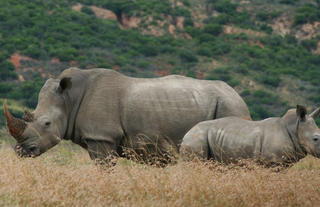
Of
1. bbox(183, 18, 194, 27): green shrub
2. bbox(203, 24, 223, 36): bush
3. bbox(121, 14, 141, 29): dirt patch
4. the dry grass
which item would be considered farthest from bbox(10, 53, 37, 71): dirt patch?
the dry grass

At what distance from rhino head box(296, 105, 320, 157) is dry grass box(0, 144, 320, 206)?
0.67 m

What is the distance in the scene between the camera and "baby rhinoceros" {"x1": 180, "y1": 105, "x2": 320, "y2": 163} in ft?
24.9

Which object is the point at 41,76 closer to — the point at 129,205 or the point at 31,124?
the point at 31,124

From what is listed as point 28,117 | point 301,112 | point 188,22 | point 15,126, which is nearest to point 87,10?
point 188,22

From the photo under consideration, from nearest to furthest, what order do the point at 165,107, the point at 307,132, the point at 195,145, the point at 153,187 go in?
1. the point at 153,187
2. the point at 307,132
3. the point at 195,145
4. the point at 165,107

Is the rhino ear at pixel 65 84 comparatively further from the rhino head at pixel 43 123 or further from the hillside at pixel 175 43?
the hillside at pixel 175 43

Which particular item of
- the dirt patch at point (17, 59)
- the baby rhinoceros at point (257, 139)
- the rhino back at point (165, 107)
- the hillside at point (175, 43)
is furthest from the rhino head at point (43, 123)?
the dirt patch at point (17, 59)

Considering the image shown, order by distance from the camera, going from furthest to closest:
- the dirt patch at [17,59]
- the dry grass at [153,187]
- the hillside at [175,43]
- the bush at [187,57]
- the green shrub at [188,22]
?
the green shrub at [188,22], the bush at [187,57], the hillside at [175,43], the dirt patch at [17,59], the dry grass at [153,187]

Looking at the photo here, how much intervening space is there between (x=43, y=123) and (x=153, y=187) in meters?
2.89

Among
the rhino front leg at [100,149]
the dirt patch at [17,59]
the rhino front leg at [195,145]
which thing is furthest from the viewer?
the dirt patch at [17,59]

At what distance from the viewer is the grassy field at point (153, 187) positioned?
18.7 feet

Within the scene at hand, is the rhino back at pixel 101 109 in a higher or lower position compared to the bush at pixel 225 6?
higher

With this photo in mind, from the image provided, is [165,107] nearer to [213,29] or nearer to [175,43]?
[175,43]

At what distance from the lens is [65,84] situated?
8.78m
